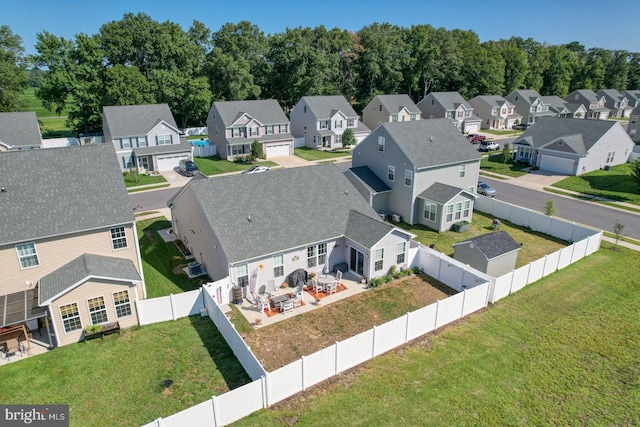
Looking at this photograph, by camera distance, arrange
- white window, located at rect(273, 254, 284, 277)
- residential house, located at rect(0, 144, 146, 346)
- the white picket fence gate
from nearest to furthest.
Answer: the white picket fence gate < residential house, located at rect(0, 144, 146, 346) < white window, located at rect(273, 254, 284, 277)

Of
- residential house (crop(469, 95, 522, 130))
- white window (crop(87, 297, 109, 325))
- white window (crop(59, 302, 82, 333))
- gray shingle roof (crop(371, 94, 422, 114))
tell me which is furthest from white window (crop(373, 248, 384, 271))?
residential house (crop(469, 95, 522, 130))

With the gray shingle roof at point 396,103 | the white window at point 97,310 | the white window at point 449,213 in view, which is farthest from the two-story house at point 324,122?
the white window at point 97,310

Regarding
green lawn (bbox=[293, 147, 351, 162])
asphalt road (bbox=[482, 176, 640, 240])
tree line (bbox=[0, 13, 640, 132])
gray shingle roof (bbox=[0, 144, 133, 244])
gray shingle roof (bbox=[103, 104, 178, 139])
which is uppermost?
tree line (bbox=[0, 13, 640, 132])

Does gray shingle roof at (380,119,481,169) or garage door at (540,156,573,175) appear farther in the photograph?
garage door at (540,156,573,175)

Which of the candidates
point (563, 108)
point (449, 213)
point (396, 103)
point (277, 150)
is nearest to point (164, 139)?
point (277, 150)

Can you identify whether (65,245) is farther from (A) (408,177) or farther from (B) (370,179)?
(A) (408,177)

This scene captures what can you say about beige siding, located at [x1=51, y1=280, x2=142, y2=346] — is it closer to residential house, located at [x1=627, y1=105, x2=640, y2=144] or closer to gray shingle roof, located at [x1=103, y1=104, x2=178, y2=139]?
gray shingle roof, located at [x1=103, y1=104, x2=178, y2=139]

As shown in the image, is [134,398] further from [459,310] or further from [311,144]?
[311,144]
